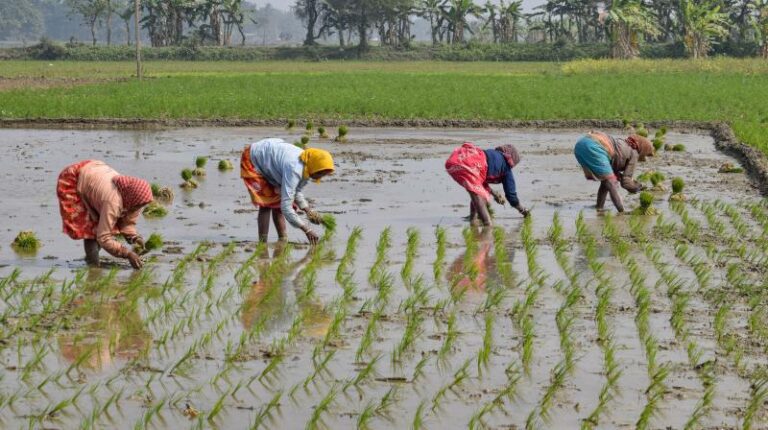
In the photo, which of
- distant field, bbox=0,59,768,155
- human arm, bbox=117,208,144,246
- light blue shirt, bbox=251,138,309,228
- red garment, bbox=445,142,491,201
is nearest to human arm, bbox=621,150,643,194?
red garment, bbox=445,142,491,201

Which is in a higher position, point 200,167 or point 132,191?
point 132,191

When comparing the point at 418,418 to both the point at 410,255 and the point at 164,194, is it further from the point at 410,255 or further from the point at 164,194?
the point at 164,194

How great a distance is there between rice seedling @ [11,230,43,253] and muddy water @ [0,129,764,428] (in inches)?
3.0

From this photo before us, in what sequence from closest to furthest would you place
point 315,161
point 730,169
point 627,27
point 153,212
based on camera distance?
point 315,161, point 153,212, point 730,169, point 627,27

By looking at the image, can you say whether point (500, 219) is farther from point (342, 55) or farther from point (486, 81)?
point (342, 55)

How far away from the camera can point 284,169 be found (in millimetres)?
9055

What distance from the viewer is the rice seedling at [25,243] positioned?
929 cm

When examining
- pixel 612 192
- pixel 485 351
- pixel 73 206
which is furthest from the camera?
pixel 612 192

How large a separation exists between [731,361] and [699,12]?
49.6 metres

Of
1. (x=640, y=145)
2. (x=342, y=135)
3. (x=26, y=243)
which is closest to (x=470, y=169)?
(x=640, y=145)

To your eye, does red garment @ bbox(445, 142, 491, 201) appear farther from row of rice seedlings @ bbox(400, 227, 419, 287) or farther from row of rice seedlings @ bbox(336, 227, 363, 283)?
row of rice seedlings @ bbox(336, 227, 363, 283)

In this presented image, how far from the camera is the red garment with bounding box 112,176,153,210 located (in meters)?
8.17

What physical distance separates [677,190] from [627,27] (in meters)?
44.7

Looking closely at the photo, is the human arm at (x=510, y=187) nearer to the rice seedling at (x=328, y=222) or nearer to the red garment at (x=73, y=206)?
the rice seedling at (x=328, y=222)
